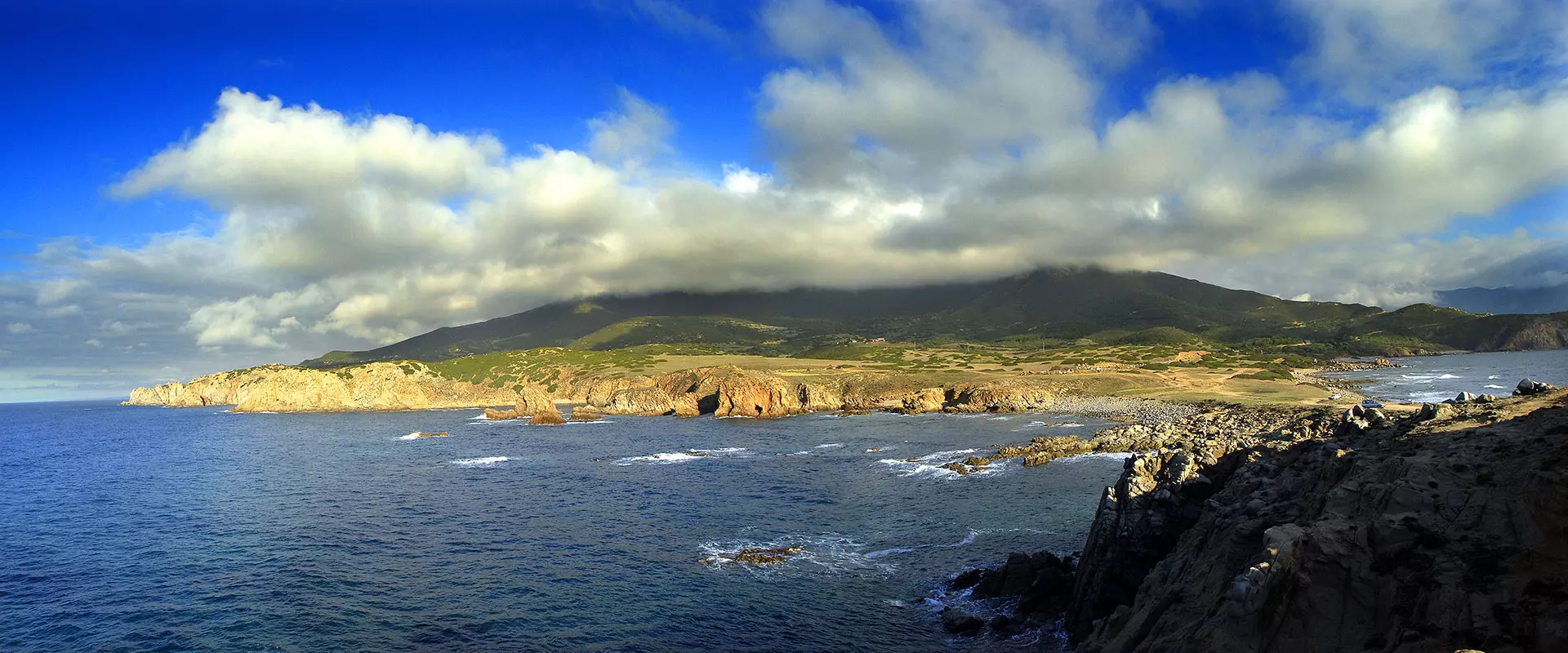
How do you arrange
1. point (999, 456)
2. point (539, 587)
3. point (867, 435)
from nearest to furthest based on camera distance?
1. point (539, 587)
2. point (999, 456)
3. point (867, 435)

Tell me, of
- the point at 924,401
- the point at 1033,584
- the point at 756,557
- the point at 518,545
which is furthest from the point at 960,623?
the point at 924,401

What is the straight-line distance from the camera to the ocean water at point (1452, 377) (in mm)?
96812

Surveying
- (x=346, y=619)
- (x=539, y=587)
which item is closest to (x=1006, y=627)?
(x=539, y=587)

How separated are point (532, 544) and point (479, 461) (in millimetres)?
39914

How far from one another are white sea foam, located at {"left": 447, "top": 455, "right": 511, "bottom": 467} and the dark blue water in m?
0.91

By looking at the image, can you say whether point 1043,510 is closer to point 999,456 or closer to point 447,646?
point 999,456

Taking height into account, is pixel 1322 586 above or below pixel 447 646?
above

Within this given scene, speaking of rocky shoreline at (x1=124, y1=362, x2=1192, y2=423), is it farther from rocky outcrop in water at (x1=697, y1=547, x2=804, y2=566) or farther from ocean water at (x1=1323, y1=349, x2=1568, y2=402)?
rocky outcrop in water at (x1=697, y1=547, x2=804, y2=566)

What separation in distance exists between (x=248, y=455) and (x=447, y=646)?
83025mm

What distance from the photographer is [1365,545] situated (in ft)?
48.9

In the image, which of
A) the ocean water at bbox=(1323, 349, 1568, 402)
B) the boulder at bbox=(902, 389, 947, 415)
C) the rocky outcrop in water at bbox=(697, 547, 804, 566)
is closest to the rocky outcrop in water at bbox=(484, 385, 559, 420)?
the boulder at bbox=(902, 389, 947, 415)

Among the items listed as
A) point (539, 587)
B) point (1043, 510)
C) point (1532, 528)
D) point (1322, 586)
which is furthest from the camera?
point (1043, 510)

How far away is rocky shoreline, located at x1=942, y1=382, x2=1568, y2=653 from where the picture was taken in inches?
508

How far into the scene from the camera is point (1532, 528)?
13445mm
